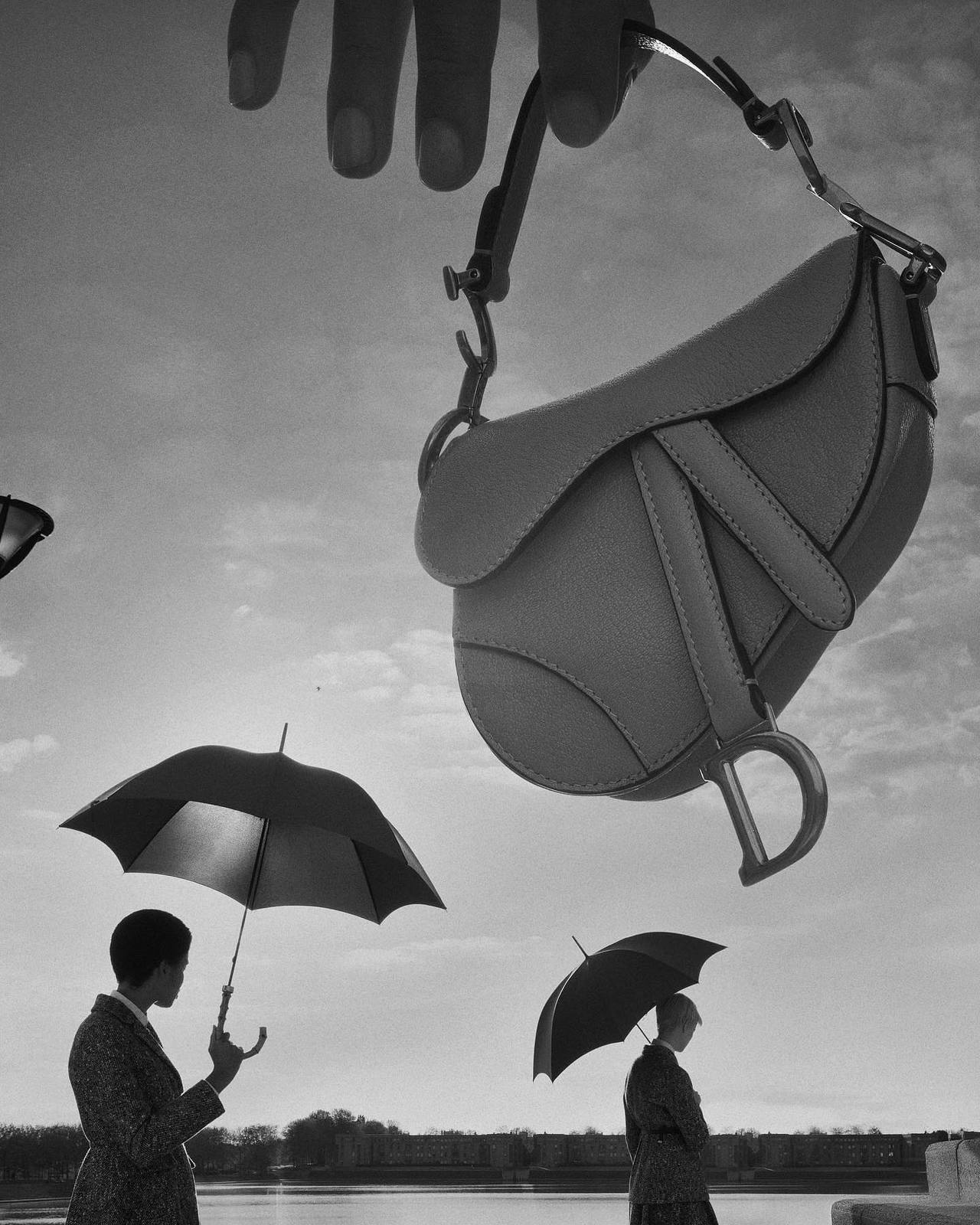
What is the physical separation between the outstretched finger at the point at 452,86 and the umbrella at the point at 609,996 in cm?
501

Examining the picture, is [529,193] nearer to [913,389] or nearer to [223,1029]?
[913,389]

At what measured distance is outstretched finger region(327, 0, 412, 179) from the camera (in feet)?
2.41

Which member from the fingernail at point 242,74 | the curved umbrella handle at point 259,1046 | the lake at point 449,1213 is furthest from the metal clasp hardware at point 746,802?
the lake at point 449,1213

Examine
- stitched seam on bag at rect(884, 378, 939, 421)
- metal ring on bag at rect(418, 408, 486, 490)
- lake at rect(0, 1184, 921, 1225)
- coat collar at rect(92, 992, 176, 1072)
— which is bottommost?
lake at rect(0, 1184, 921, 1225)

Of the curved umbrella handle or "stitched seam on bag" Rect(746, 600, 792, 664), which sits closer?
"stitched seam on bag" Rect(746, 600, 792, 664)

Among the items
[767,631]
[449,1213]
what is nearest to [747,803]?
[767,631]

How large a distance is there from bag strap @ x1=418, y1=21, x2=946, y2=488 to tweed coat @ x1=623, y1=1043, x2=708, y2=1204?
366 cm

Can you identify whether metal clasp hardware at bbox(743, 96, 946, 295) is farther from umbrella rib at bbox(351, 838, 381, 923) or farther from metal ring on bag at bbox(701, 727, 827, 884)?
umbrella rib at bbox(351, 838, 381, 923)

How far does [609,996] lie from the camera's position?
17.8 feet

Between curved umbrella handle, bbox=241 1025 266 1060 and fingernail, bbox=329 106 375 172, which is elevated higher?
fingernail, bbox=329 106 375 172

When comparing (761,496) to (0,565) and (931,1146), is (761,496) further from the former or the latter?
(931,1146)

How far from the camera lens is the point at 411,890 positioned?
9.46 ft

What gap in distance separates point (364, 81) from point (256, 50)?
0.07 meters

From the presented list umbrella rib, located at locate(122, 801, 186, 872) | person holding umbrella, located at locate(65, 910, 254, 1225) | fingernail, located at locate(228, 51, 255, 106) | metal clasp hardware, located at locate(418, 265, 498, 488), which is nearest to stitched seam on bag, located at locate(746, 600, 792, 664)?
metal clasp hardware, located at locate(418, 265, 498, 488)
